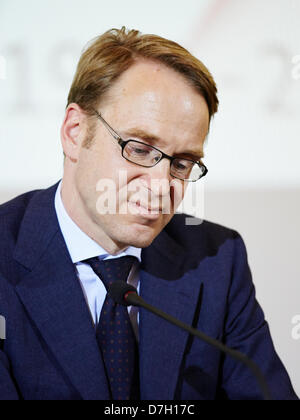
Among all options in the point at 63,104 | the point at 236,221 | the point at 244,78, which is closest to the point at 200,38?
the point at 244,78

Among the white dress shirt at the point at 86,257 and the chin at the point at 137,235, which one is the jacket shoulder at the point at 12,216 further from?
the chin at the point at 137,235

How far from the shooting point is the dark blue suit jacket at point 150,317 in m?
1.06

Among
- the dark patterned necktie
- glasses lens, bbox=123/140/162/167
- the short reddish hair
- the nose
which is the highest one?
the short reddish hair

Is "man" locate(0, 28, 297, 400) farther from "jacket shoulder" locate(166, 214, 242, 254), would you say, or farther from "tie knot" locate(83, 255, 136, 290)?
"jacket shoulder" locate(166, 214, 242, 254)

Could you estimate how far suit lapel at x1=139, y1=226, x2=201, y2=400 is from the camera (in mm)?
1136

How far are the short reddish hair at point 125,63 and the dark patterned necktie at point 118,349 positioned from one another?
0.41 meters

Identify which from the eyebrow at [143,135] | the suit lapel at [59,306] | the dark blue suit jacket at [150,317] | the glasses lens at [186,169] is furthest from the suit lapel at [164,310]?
the eyebrow at [143,135]

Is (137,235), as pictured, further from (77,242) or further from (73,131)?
(73,131)

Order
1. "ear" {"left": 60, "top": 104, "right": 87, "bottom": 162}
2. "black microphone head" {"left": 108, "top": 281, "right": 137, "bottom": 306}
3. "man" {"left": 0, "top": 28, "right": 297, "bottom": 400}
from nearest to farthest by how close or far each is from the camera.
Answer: "black microphone head" {"left": 108, "top": 281, "right": 137, "bottom": 306} → "man" {"left": 0, "top": 28, "right": 297, "bottom": 400} → "ear" {"left": 60, "top": 104, "right": 87, "bottom": 162}

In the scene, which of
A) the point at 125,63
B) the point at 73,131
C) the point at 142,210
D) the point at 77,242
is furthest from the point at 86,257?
the point at 125,63

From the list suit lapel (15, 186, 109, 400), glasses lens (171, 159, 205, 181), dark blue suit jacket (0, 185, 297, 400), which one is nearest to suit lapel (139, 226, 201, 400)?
dark blue suit jacket (0, 185, 297, 400)
